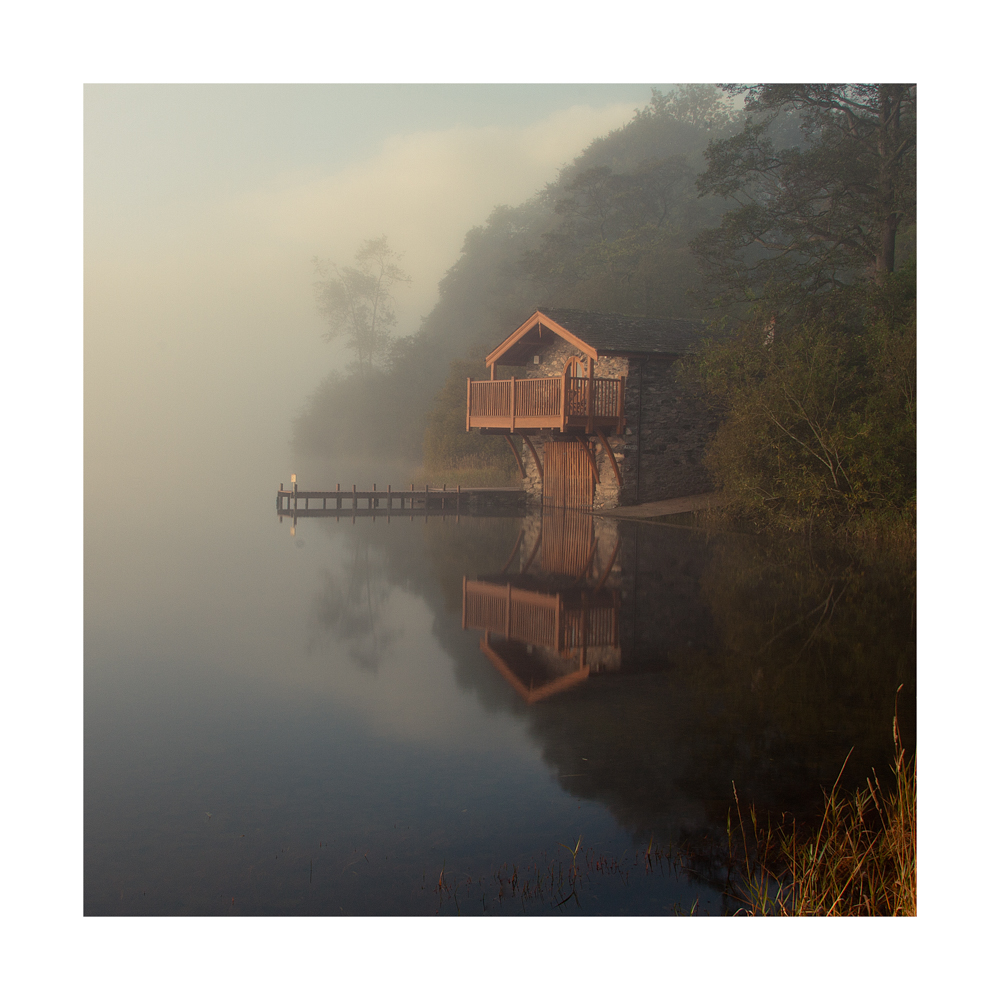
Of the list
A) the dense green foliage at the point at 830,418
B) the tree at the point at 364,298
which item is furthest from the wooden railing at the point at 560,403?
the tree at the point at 364,298

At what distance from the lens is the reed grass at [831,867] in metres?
4.41

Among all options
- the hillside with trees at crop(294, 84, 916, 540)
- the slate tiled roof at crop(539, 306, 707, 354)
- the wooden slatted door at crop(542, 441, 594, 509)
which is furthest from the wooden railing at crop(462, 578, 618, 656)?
the wooden slatted door at crop(542, 441, 594, 509)

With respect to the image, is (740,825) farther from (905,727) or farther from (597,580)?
(597,580)

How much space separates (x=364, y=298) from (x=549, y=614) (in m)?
57.1

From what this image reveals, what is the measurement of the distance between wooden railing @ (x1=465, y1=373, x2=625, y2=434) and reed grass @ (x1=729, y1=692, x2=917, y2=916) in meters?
19.8

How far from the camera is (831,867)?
15.6 feet

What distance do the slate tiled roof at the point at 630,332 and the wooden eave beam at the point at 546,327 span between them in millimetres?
143

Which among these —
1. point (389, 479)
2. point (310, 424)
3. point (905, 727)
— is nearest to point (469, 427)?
point (389, 479)

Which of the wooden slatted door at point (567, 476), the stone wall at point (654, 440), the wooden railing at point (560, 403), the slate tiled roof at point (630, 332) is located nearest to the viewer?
the wooden railing at point (560, 403)

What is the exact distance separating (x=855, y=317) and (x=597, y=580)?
13.3m

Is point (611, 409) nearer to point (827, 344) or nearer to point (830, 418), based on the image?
point (827, 344)

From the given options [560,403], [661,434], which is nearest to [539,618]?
[560,403]

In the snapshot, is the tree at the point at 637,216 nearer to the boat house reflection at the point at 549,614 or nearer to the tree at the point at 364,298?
the tree at the point at 364,298

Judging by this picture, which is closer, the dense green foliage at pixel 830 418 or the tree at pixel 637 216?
the dense green foliage at pixel 830 418
